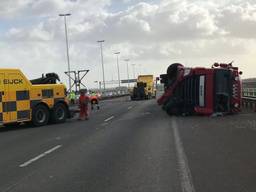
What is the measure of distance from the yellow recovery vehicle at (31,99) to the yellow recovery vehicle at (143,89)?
113 ft

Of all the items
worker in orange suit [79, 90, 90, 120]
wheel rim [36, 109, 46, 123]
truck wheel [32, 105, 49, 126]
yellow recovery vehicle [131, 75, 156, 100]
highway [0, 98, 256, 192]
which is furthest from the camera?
yellow recovery vehicle [131, 75, 156, 100]

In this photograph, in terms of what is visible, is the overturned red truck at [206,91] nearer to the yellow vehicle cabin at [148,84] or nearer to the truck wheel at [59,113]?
the truck wheel at [59,113]

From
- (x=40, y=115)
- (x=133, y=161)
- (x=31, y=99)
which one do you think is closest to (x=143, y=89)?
(x=40, y=115)

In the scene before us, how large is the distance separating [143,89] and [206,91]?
3515 centimetres

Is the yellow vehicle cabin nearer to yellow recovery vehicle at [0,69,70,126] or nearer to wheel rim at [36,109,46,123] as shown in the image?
yellow recovery vehicle at [0,69,70,126]

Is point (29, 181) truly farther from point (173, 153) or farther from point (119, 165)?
point (173, 153)

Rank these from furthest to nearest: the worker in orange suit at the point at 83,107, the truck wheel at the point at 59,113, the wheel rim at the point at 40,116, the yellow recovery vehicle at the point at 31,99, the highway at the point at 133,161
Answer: the worker in orange suit at the point at 83,107
the truck wheel at the point at 59,113
the wheel rim at the point at 40,116
the yellow recovery vehicle at the point at 31,99
the highway at the point at 133,161

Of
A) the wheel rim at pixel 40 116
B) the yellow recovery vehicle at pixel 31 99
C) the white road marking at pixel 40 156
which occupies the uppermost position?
the yellow recovery vehicle at pixel 31 99

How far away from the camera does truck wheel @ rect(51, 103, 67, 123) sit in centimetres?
2478

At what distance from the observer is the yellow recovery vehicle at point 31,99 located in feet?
73.0

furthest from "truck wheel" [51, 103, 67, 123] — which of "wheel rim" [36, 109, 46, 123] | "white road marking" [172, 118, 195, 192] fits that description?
"white road marking" [172, 118, 195, 192]

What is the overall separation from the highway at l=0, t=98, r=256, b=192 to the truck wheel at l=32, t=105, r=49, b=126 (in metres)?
4.72

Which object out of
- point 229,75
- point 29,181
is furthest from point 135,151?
point 229,75

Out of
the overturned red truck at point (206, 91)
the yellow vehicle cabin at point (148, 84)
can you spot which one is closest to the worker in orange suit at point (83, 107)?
the overturned red truck at point (206, 91)
